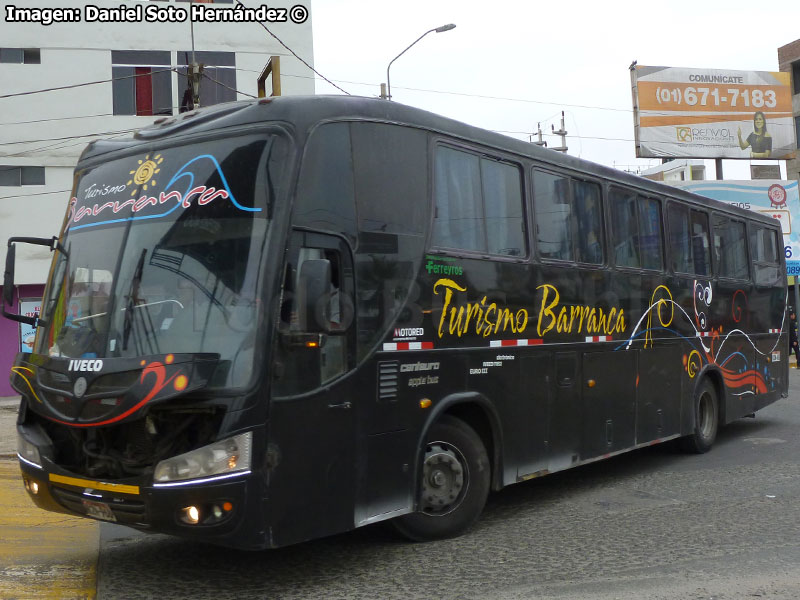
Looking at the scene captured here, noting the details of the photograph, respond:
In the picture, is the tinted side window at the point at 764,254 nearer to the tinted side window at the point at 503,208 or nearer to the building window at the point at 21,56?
the tinted side window at the point at 503,208

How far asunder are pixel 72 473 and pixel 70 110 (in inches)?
853

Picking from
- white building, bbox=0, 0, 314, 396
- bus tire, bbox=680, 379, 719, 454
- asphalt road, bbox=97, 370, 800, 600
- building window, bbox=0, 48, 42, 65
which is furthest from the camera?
building window, bbox=0, 48, 42, 65

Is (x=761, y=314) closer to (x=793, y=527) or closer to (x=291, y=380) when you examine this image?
(x=793, y=527)

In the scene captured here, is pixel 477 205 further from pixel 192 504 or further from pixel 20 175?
pixel 20 175

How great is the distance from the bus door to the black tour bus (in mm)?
14

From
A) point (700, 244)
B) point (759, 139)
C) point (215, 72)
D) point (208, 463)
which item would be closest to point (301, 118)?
point (208, 463)

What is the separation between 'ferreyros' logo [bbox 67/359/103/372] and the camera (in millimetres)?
5287

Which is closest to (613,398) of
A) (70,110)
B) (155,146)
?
(155,146)

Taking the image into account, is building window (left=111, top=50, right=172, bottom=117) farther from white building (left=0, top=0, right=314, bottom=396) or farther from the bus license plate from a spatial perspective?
the bus license plate

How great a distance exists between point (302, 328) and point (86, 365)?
1.33 m

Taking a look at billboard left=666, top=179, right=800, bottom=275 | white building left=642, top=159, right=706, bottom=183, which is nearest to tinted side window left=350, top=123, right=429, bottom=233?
billboard left=666, top=179, right=800, bottom=275

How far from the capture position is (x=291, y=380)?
215 inches

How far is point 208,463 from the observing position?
511 centimetres

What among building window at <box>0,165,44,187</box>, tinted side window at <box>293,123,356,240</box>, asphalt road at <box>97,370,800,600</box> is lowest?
asphalt road at <box>97,370,800,600</box>
